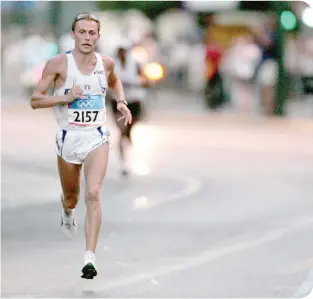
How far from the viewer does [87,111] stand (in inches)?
348

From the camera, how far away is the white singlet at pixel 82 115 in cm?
869

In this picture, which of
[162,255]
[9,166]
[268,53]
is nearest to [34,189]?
[9,166]

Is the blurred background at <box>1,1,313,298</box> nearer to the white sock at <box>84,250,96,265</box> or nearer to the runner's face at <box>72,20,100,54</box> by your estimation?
the white sock at <box>84,250,96,265</box>

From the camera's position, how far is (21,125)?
28.2 meters

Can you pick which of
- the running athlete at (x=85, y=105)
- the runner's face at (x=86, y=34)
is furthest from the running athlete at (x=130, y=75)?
the runner's face at (x=86, y=34)

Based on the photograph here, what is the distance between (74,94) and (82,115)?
43 cm

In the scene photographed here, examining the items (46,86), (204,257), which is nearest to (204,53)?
(204,257)

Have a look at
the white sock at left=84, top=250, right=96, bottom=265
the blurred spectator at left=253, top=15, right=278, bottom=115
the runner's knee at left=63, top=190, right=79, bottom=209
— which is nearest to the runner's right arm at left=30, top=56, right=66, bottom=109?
the white sock at left=84, top=250, right=96, bottom=265

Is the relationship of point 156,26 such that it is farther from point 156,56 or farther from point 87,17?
point 87,17

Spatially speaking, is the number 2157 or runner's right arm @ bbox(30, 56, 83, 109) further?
the number 2157

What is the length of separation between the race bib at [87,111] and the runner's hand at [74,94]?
0.71 ft

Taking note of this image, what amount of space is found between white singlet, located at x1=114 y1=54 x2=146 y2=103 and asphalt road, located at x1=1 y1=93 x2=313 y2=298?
45.4 inches

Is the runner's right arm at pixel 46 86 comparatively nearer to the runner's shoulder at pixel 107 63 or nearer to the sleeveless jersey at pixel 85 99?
the sleeveless jersey at pixel 85 99

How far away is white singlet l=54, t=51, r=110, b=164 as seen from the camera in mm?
8688
